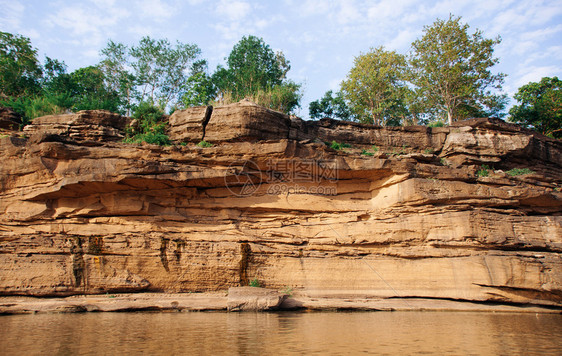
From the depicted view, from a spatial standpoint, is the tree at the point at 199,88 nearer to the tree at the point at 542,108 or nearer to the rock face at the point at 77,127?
the rock face at the point at 77,127

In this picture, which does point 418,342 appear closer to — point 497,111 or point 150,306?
point 150,306

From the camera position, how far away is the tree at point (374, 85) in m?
31.0

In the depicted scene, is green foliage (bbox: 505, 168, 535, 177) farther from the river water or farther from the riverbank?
the river water

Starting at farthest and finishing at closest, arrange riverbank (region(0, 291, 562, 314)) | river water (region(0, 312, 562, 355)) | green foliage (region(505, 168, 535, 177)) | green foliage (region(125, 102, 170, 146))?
green foliage (region(505, 168, 535, 177))
green foliage (region(125, 102, 170, 146))
riverbank (region(0, 291, 562, 314))
river water (region(0, 312, 562, 355))

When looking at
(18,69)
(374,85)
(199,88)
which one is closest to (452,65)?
(374,85)

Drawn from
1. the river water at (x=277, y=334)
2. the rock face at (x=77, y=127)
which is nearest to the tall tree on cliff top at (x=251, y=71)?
the rock face at (x=77, y=127)

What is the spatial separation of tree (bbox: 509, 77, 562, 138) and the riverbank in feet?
71.5

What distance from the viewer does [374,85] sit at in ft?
103

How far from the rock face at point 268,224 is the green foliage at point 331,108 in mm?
18462

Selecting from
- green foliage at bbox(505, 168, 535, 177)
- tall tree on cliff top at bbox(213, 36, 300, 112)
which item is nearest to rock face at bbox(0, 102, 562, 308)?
green foliage at bbox(505, 168, 535, 177)

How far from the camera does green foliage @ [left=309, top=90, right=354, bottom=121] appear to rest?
33656 millimetres

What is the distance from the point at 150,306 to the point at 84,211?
4.94 metres

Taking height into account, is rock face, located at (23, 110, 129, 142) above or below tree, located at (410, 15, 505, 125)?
below

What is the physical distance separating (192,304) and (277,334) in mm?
5071
